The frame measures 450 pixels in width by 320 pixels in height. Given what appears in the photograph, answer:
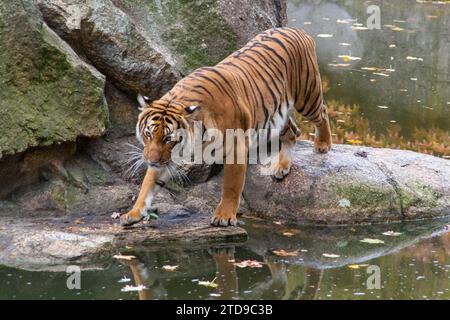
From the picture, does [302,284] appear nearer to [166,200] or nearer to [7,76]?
[166,200]

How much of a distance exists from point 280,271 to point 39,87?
2.21 m

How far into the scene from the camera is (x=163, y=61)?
7.21 metres

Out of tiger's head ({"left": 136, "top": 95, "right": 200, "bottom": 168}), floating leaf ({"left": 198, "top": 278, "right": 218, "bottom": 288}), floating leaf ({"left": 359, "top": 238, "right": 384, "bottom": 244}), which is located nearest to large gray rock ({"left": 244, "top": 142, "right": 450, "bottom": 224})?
floating leaf ({"left": 359, "top": 238, "right": 384, "bottom": 244})

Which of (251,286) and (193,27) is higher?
(193,27)

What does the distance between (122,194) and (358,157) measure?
1974 mm

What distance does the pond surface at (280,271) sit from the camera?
5.40 metres

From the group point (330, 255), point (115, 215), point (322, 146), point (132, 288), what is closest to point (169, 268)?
point (132, 288)

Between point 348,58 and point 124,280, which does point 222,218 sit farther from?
point 348,58

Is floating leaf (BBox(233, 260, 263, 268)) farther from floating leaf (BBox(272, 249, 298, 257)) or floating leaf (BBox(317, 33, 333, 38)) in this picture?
floating leaf (BBox(317, 33, 333, 38))

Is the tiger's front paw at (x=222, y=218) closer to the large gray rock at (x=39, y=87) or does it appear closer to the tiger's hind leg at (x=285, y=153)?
the tiger's hind leg at (x=285, y=153)

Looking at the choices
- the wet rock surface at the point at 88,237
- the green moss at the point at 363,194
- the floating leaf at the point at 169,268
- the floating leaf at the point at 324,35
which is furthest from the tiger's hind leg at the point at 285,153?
the floating leaf at the point at 324,35

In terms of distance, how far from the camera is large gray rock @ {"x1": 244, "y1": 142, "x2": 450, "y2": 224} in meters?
6.98

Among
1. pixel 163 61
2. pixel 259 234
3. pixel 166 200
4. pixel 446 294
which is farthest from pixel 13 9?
pixel 446 294

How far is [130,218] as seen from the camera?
6230 millimetres
